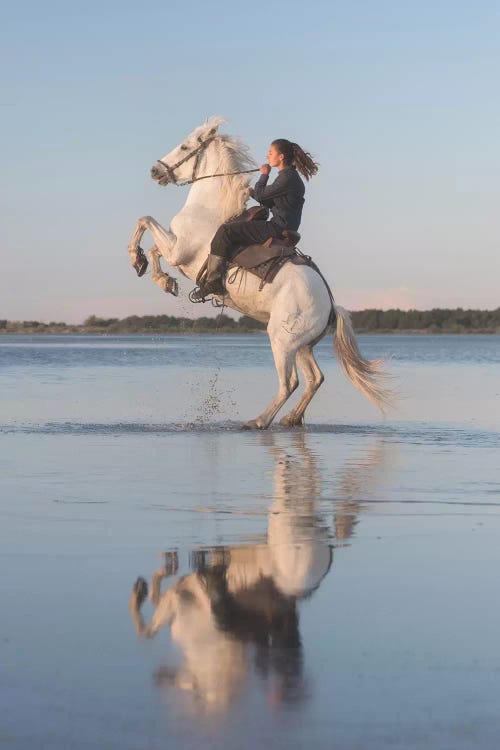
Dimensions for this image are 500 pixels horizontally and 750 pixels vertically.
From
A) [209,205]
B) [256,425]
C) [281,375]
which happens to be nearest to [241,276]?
[209,205]

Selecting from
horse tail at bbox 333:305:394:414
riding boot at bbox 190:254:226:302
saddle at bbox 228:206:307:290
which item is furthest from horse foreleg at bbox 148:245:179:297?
horse tail at bbox 333:305:394:414

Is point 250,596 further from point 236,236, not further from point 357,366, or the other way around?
point 357,366

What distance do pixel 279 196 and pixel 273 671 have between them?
9.99 meters

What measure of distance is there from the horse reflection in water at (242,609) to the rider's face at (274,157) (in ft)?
22.7

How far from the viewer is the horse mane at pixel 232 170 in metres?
14.1

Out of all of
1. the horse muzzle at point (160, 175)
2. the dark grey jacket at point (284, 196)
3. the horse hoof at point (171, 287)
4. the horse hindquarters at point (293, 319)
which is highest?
the horse muzzle at point (160, 175)

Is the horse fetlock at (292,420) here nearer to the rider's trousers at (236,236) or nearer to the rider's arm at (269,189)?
the rider's trousers at (236,236)

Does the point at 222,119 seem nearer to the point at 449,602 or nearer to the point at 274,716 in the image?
the point at 449,602

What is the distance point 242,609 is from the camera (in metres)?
4.90

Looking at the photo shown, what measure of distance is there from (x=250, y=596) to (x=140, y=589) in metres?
0.46

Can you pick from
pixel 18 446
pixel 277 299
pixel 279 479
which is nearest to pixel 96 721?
pixel 279 479

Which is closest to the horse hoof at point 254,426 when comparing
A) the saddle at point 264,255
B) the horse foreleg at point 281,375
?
the horse foreleg at point 281,375

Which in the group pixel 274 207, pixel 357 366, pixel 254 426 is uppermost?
pixel 274 207

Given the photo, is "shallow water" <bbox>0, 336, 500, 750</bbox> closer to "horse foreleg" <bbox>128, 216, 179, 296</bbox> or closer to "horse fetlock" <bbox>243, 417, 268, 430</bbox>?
"horse fetlock" <bbox>243, 417, 268, 430</bbox>
